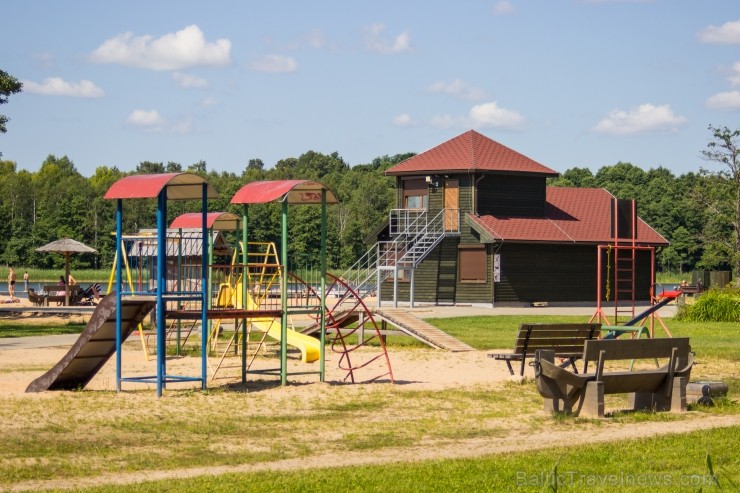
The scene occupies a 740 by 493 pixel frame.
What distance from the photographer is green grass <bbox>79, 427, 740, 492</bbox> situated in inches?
401

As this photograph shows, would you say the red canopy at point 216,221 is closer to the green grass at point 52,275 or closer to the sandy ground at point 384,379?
the sandy ground at point 384,379

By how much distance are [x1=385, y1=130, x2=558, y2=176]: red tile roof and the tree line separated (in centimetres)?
1552

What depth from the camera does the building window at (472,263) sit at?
5066 cm

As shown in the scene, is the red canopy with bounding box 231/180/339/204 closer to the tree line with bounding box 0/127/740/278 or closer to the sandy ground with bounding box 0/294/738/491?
the sandy ground with bounding box 0/294/738/491

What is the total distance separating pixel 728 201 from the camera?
212 feet

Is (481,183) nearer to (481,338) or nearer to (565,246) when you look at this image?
(565,246)

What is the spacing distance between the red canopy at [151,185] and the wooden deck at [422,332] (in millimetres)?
7662

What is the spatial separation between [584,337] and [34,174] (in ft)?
491

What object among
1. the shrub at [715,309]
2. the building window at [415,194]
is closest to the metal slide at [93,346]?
the shrub at [715,309]

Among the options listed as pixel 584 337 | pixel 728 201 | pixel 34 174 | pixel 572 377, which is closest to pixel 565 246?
pixel 728 201

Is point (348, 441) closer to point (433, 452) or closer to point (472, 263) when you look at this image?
point (433, 452)

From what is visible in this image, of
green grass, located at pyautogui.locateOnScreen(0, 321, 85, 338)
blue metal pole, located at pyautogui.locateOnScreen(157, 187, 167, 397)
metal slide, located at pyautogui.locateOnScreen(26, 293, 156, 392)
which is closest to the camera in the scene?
blue metal pole, located at pyautogui.locateOnScreen(157, 187, 167, 397)

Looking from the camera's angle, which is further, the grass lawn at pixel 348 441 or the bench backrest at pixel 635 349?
the bench backrest at pixel 635 349

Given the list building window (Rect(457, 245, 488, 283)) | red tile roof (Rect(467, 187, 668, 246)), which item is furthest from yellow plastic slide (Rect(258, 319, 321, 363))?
building window (Rect(457, 245, 488, 283))
